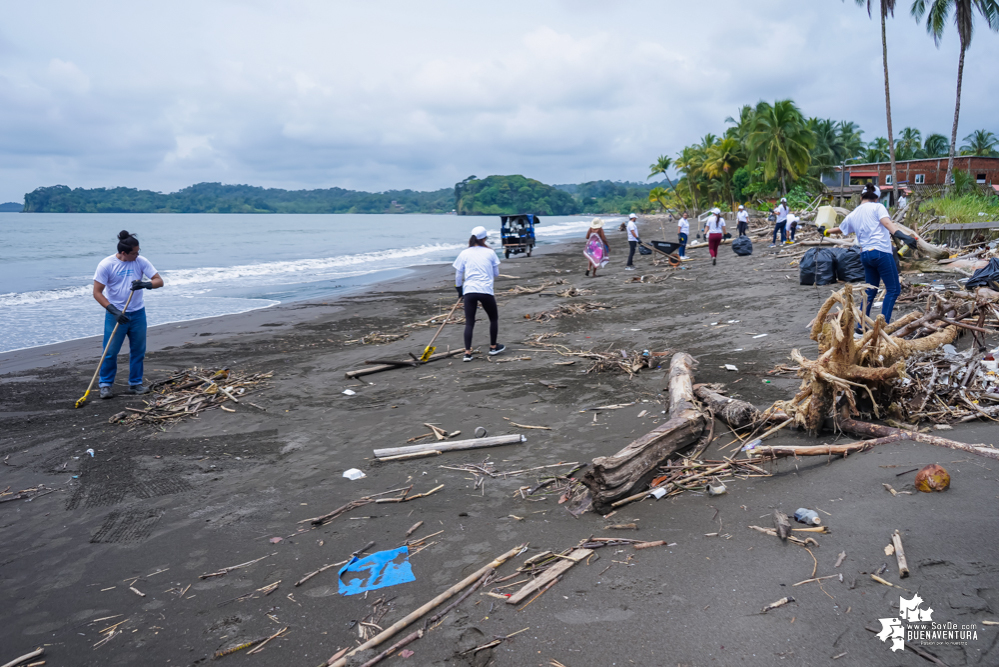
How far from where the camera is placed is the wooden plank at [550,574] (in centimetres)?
296

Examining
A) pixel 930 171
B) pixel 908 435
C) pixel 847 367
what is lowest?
pixel 908 435

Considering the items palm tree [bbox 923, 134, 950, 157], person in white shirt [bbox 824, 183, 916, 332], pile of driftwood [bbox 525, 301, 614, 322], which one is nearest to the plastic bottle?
person in white shirt [bbox 824, 183, 916, 332]

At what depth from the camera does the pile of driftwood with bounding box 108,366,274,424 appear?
6.67 metres

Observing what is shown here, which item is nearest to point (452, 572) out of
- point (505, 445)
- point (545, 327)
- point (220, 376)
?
point (505, 445)

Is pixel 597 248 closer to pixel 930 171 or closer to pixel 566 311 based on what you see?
pixel 566 311

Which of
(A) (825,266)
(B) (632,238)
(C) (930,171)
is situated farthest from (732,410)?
(C) (930,171)

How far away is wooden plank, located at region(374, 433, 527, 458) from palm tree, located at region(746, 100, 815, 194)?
4181 centimetres

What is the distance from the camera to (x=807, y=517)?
10.7 ft

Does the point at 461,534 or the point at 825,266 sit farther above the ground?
the point at 825,266

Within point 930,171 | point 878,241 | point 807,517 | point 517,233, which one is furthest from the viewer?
point 930,171

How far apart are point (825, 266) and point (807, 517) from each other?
8.83 metres

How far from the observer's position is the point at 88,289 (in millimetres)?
20625

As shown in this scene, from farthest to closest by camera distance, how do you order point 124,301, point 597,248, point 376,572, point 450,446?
point 597,248
point 124,301
point 450,446
point 376,572

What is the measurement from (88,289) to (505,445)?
2159 centimetres
